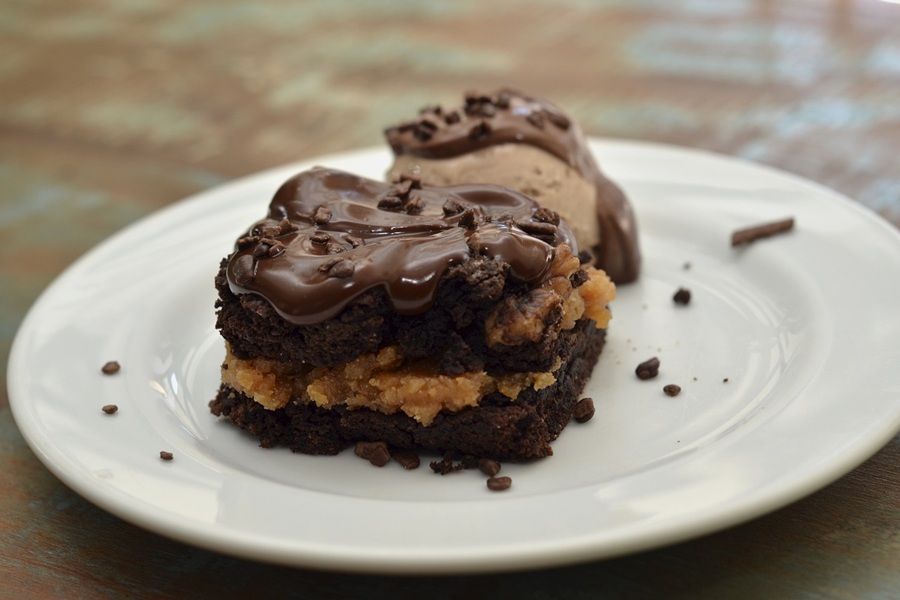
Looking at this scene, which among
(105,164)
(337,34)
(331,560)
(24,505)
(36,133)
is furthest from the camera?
(337,34)

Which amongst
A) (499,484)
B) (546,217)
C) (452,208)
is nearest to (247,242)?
(452,208)

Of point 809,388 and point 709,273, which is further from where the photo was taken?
point 709,273

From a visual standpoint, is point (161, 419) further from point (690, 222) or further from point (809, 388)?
point (690, 222)

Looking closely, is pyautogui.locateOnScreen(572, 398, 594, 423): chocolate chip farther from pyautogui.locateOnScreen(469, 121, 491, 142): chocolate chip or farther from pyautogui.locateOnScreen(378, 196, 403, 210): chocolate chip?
pyautogui.locateOnScreen(469, 121, 491, 142): chocolate chip

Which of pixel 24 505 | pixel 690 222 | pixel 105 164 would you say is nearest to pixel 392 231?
pixel 24 505

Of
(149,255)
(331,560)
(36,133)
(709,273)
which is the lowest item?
(36,133)

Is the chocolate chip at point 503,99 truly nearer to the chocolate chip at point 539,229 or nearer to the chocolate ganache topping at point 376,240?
the chocolate ganache topping at point 376,240

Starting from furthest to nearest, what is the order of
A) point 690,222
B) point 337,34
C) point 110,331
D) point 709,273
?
point 337,34
point 690,222
point 709,273
point 110,331
